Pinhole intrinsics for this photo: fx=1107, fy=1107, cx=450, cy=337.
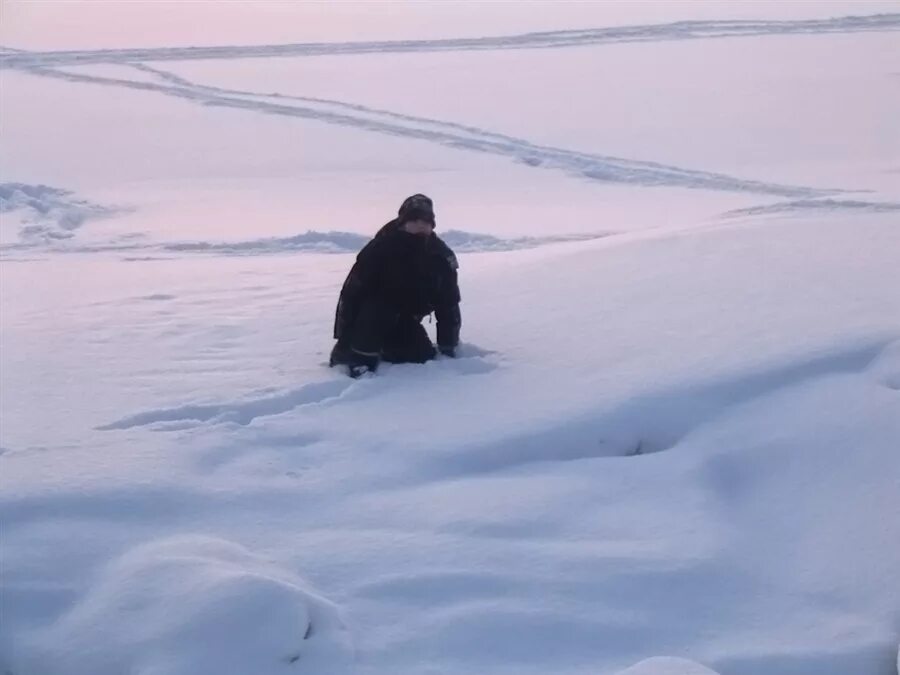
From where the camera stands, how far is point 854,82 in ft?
48.9

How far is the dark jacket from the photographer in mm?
4797

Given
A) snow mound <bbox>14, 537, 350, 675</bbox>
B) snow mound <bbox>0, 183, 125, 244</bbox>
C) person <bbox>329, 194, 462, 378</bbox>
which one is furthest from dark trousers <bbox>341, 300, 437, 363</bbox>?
snow mound <bbox>0, 183, 125, 244</bbox>

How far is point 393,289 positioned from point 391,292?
0.02 m

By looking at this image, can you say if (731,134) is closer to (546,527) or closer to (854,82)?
(854,82)

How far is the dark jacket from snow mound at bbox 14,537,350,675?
1.86 m

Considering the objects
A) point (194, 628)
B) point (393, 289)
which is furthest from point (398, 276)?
point (194, 628)

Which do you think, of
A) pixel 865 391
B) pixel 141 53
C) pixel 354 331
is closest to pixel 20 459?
pixel 354 331

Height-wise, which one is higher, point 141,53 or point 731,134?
point 141,53

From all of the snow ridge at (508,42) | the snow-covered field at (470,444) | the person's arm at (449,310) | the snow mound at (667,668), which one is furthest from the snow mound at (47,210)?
the snow ridge at (508,42)

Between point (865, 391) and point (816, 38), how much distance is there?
50.3 ft

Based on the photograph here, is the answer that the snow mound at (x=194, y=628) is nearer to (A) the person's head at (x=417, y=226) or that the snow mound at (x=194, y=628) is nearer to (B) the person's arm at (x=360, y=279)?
(B) the person's arm at (x=360, y=279)

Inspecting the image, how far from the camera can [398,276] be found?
484cm

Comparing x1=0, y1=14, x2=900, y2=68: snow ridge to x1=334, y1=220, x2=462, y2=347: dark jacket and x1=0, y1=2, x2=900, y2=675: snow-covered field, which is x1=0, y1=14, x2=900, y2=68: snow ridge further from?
x1=334, y1=220, x2=462, y2=347: dark jacket

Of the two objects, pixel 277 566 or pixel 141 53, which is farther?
pixel 141 53
